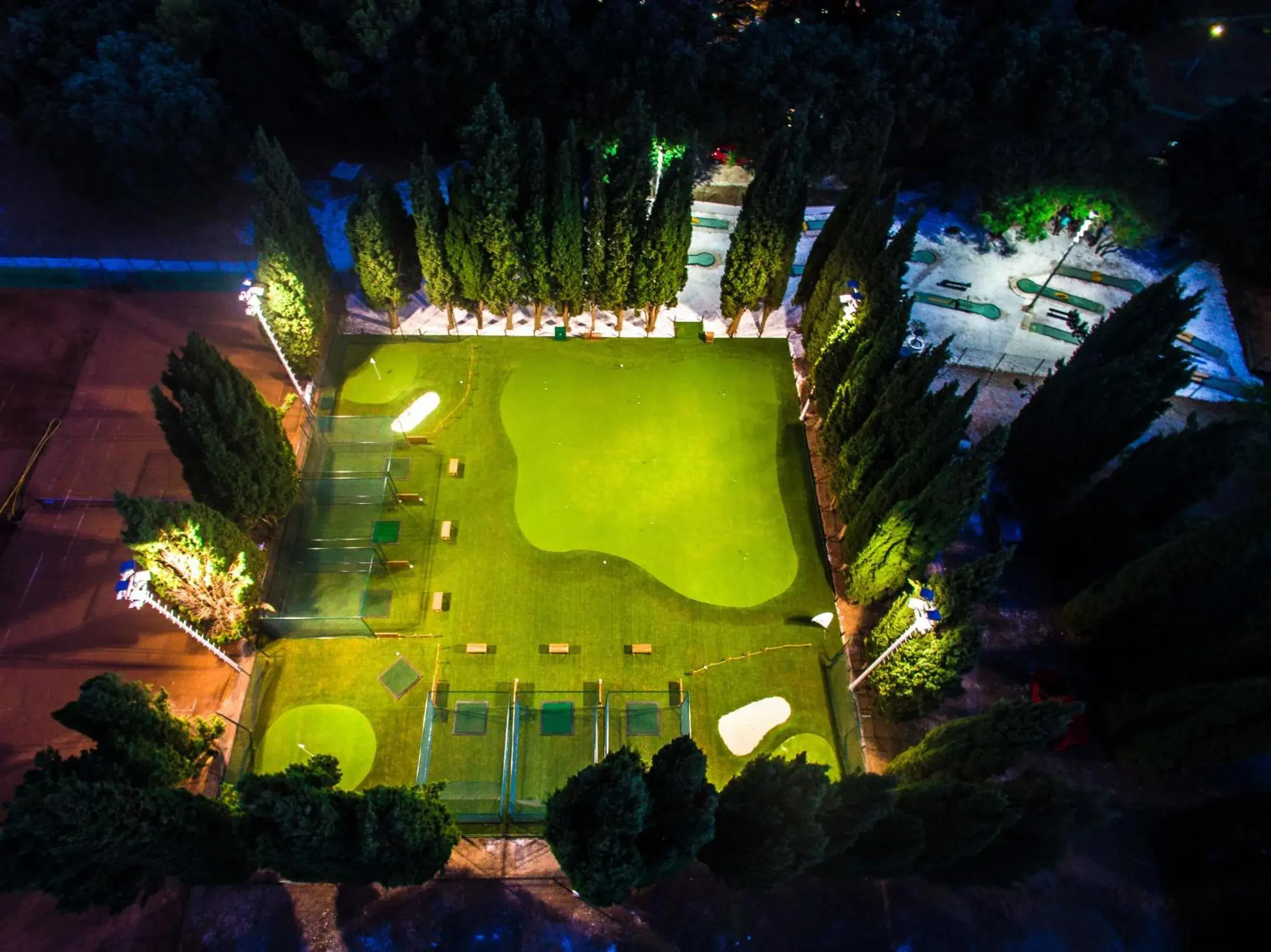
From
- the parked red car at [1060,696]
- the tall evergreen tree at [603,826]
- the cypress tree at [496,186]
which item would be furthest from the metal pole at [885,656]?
the cypress tree at [496,186]

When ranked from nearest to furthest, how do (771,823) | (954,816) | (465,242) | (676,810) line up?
(771,823)
(676,810)
(954,816)
(465,242)

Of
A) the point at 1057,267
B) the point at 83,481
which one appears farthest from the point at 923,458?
the point at 83,481

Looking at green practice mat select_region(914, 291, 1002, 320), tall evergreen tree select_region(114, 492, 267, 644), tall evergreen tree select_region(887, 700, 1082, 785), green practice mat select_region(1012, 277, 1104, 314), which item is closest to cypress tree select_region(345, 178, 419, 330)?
tall evergreen tree select_region(114, 492, 267, 644)

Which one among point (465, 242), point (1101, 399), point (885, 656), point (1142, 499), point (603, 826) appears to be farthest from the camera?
point (465, 242)

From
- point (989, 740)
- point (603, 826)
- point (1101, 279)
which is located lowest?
point (603, 826)

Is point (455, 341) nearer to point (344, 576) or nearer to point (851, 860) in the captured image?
point (344, 576)

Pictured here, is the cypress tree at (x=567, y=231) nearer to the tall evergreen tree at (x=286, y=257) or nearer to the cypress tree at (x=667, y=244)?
the cypress tree at (x=667, y=244)

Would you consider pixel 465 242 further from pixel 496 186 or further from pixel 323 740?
pixel 323 740
